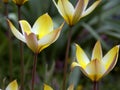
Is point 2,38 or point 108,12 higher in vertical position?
point 108,12

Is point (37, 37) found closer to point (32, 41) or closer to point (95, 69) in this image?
point (32, 41)

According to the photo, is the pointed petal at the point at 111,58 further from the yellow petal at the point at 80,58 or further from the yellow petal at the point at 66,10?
the yellow petal at the point at 66,10

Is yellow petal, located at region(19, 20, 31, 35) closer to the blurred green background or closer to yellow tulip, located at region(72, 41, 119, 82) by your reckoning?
yellow tulip, located at region(72, 41, 119, 82)

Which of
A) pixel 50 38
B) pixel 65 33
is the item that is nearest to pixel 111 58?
pixel 50 38

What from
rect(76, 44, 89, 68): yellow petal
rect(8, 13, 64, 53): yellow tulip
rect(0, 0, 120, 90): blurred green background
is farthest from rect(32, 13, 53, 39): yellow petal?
rect(0, 0, 120, 90): blurred green background

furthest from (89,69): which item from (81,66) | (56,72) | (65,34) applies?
(65,34)

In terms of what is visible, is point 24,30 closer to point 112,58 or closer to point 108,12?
point 112,58

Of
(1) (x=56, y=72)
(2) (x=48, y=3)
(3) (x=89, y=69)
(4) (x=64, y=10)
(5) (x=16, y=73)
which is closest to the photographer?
(3) (x=89, y=69)
